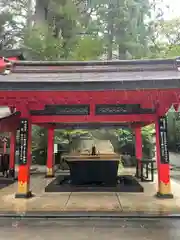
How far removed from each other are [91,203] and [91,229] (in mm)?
2168

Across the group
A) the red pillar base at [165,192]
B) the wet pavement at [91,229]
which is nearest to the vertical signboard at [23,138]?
the wet pavement at [91,229]

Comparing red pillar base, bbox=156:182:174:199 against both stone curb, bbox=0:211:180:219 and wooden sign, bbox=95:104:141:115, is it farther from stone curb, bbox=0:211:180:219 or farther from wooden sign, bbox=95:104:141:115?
wooden sign, bbox=95:104:141:115

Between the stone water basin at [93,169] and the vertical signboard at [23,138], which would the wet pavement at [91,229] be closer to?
the vertical signboard at [23,138]

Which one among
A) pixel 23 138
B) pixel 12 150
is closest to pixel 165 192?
pixel 23 138

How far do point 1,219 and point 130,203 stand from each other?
343 centimetres

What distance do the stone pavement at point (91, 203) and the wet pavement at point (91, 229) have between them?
0.68 meters

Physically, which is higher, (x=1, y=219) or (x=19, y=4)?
(x=19, y=4)

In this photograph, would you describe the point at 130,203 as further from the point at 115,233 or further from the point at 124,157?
the point at 124,157

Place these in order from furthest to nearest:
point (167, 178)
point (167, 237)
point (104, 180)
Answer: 1. point (104, 180)
2. point (167, 178)
3. point (167, 237)

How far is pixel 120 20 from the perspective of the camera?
18.9 metres

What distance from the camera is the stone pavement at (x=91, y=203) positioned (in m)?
6.90

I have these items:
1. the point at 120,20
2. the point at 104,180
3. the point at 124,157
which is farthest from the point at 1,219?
the point at 120,20

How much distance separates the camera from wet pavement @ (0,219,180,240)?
5.07 meters

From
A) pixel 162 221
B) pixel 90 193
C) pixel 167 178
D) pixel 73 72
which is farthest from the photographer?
pixel 90 193
